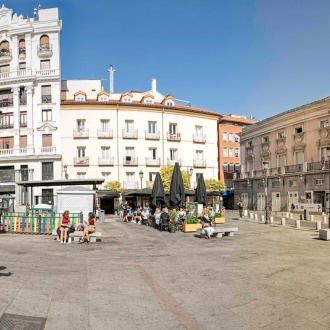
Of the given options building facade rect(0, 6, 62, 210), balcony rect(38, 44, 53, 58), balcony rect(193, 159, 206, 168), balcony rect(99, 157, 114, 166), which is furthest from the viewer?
balcony rect(193, 159, 206, 168)

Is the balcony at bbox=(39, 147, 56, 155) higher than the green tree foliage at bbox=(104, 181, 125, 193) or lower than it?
higher

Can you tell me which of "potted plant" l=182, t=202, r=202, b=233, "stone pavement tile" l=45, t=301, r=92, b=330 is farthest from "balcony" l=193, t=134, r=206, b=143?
"stone pavement tile" l=45, t=301, r=92, b=330

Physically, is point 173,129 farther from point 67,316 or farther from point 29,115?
point 67,316

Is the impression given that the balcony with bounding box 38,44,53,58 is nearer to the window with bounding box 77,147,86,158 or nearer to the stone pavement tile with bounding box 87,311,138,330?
the window with bounding box 77,147,86,158

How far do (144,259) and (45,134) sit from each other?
37298 mm

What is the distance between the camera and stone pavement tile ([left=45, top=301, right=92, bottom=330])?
5574 millimetres

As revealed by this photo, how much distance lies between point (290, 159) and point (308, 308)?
36650mm

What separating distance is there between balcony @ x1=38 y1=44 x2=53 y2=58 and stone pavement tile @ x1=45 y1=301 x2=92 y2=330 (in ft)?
145

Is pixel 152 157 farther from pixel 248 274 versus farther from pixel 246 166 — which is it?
pixel 248 274

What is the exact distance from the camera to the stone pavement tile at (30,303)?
19.7 ft

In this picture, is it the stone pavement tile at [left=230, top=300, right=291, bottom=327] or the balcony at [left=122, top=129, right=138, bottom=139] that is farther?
the balcony at [left=122, top=129, right=138, bottom=139]

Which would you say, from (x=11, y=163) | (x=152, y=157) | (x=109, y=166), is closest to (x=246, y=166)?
(x=152, y=157)

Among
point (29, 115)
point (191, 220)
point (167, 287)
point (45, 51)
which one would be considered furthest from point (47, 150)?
point (167, 287)

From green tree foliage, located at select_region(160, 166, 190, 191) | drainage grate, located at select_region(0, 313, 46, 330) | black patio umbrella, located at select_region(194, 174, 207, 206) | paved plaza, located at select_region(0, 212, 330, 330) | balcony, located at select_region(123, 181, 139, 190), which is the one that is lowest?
paved plaza, located at select_region(0, 212, 330, 330)
